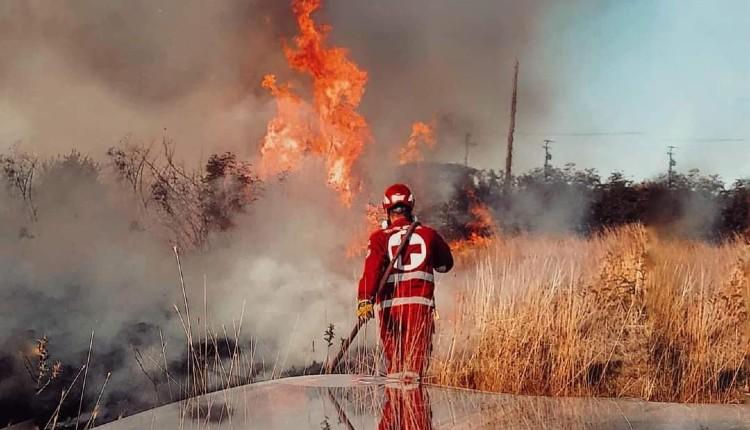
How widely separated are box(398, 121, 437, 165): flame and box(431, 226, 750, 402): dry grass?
6115 millimetres

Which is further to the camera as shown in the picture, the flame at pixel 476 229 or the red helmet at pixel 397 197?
the flame at pixel 476 229

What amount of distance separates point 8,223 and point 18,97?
210 centimetres

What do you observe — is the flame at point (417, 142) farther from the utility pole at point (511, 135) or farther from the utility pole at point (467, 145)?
the utility pole at point (511, 135)

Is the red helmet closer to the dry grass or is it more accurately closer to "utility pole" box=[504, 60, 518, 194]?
the dry grass

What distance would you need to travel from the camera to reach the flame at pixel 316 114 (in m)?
12.9

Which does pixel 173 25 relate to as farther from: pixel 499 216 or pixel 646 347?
pixel 646 347

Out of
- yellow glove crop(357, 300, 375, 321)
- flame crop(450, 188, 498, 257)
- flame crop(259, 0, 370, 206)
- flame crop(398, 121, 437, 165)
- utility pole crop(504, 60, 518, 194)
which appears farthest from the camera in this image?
utility pole crop(504, 60, 518, 194)

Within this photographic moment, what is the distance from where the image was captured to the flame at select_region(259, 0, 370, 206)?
12914 mm

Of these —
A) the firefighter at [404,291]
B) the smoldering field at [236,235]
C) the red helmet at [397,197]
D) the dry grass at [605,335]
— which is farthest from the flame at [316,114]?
the firefighter at [404,291]

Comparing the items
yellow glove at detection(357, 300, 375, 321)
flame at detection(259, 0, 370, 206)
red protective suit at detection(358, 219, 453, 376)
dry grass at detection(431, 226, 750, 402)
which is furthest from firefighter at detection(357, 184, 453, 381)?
flame at detection(259, 0, 370, 206)

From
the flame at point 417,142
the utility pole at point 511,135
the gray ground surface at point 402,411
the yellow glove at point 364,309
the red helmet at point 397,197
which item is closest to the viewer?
the gray ground surface at point 402,411

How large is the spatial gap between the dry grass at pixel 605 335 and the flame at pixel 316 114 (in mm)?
5614

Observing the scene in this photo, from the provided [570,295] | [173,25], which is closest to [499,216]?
[173,25]

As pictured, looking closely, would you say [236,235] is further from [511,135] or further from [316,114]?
[511,135]
